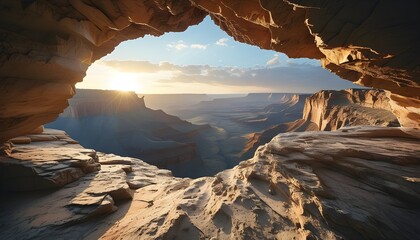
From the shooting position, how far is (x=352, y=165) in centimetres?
569

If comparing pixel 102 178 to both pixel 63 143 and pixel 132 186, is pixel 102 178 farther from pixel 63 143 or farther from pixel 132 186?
pixel 63 143

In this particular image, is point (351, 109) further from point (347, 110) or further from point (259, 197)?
A: point (259, 197)

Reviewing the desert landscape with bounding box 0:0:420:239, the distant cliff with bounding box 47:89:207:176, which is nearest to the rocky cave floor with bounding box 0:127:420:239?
the desert landscape with bounding box 0:0:420:239

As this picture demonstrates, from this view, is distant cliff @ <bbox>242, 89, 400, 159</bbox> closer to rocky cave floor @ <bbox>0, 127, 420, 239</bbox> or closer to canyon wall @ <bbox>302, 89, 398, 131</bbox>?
canyon wall @ <bbox>302, 89, 398, 131</bbox>

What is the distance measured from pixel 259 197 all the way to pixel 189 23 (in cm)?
825

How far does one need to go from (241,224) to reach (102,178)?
7.26m

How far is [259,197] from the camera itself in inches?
229

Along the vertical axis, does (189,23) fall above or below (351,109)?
above

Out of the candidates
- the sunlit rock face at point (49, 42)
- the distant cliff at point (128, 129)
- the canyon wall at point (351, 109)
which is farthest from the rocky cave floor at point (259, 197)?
the distant cliff at point (128, 129)

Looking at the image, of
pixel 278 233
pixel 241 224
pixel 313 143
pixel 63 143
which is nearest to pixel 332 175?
pixel 313 143

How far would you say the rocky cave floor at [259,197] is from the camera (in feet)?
14.5

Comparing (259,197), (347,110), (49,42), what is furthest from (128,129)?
(259,197)

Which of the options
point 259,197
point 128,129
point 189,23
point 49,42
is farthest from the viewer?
point 128,129

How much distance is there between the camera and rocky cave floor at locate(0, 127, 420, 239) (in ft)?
14.5
